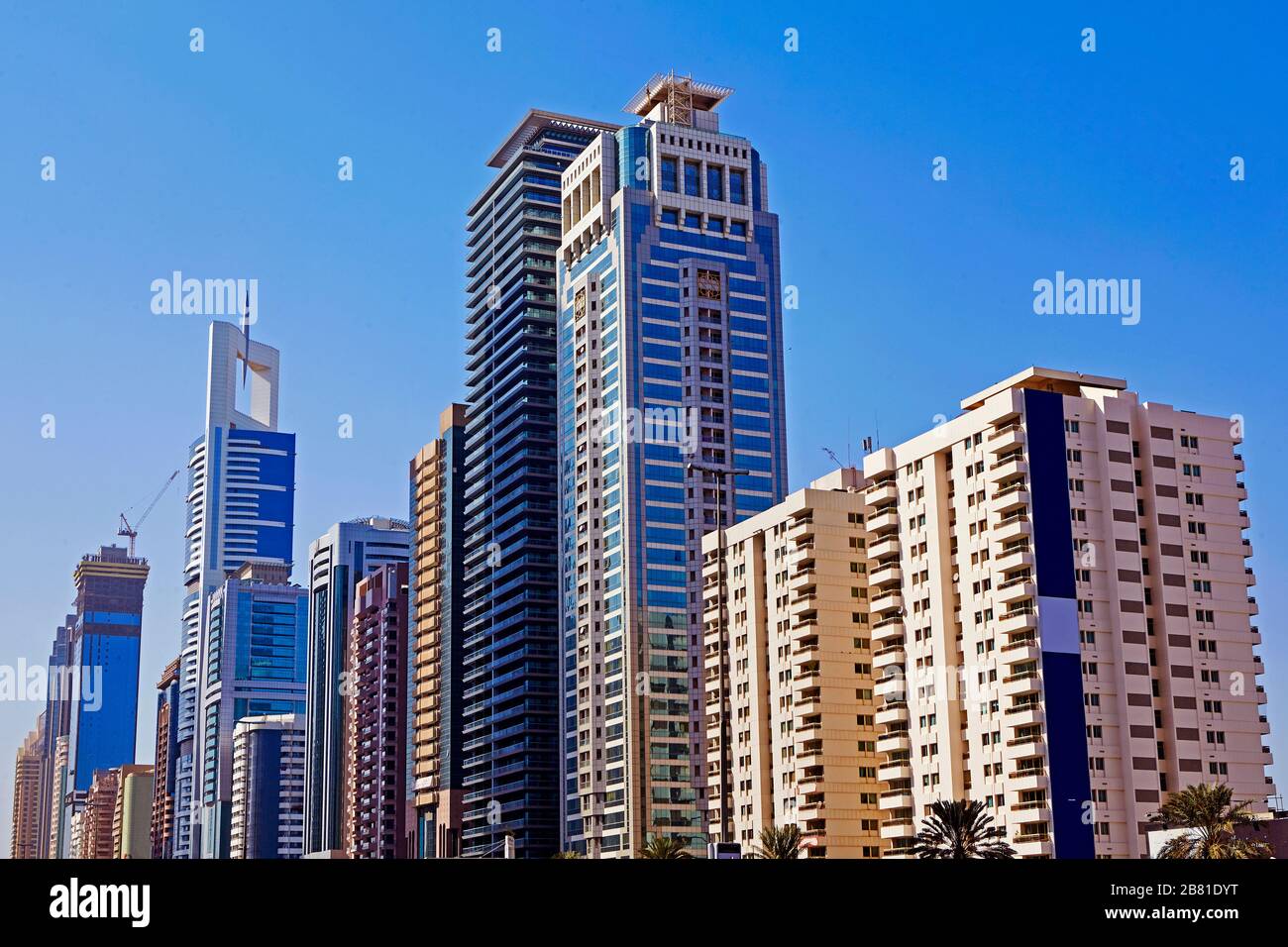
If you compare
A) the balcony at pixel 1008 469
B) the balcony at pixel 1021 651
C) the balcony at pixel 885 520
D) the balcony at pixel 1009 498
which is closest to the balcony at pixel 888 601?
the balcony at pixel 885 520

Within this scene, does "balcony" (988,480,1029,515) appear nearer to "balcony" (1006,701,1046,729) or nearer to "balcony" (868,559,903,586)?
"balcony" (868,559,903,586)

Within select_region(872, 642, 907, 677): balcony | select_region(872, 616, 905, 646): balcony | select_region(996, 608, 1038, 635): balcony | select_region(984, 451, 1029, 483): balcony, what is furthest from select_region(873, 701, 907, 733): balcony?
select_region(984, 451, 1029, 483): balcony

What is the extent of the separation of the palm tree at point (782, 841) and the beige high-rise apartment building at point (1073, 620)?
749 centimetres

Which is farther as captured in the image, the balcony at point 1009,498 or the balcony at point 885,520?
the balcony at point 885,520

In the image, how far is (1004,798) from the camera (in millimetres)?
115750

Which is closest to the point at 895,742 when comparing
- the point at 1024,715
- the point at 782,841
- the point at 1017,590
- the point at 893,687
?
the point at 893,687

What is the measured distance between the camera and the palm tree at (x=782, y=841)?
12544cm

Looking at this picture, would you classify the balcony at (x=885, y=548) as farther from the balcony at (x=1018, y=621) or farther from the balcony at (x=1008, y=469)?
the balcony at (x=1018, y=621)

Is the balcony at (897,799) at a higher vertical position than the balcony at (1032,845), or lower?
higher

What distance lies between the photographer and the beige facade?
446 feet

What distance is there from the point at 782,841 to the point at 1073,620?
95.8 ft
